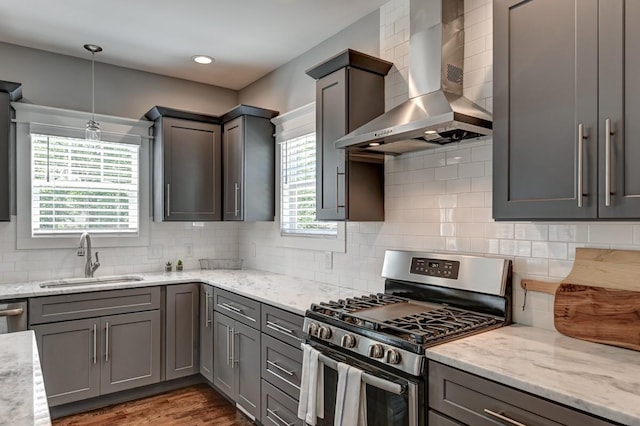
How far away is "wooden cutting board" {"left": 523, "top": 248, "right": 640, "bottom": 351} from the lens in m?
1.65

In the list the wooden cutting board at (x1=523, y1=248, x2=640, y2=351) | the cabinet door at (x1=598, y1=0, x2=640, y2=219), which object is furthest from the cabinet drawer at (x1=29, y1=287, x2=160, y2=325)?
the cabinet door at (x1=598, y1=0, x2=640, y2=219)

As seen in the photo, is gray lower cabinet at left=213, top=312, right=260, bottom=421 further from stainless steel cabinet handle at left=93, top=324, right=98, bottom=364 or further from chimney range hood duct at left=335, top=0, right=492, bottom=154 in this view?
chimney range hood duct at left=335, top=0, right=492, bottom=154

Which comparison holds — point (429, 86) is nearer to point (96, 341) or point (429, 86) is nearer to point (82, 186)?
point (96, 341)

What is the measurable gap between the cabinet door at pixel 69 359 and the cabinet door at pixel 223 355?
874mm

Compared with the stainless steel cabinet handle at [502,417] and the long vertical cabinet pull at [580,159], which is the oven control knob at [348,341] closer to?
the stainless steel cabinet handle at [502,417]

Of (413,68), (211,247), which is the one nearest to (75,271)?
(211,247)

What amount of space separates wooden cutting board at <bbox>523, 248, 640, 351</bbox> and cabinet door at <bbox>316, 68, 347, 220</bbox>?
129 cm

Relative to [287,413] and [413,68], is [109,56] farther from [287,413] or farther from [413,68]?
[287,413]

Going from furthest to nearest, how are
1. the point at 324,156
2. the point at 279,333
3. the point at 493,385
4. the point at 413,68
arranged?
the point at 324,156 → the point at 279,333 → the point at 413,68 → the point at 493,385

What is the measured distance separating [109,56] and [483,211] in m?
3.35

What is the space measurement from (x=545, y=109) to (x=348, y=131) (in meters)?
1.22

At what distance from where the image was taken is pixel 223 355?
10.8 ft

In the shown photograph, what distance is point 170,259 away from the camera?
4188 millimetres

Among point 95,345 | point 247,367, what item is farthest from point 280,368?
point 95,345
